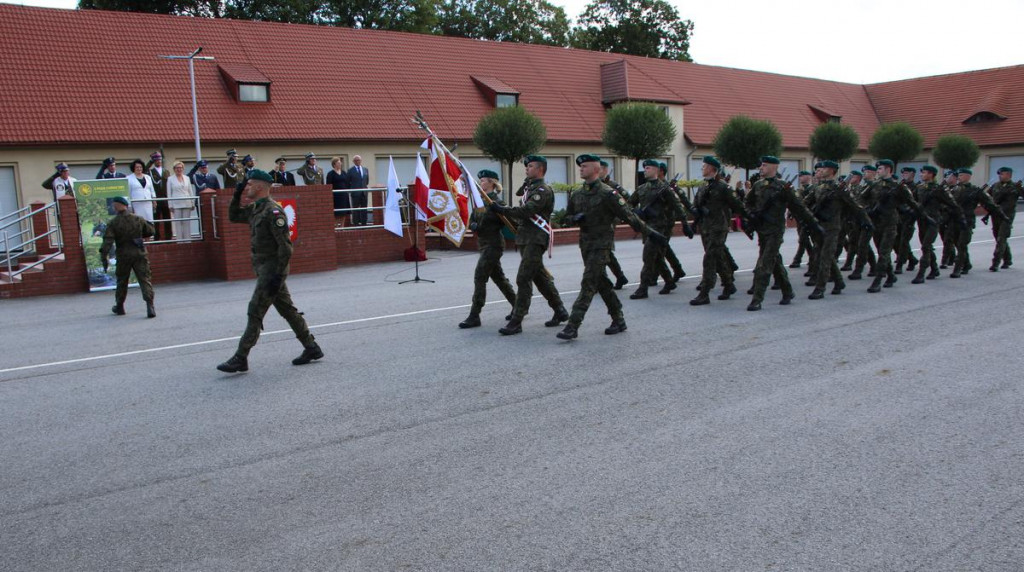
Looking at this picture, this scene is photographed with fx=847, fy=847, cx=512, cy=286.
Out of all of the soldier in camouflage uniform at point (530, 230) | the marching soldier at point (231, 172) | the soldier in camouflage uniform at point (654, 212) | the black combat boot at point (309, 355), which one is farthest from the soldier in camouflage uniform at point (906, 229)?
the marching soldier at point (231, 172)

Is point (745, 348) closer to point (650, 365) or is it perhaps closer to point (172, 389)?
point (650, 365)

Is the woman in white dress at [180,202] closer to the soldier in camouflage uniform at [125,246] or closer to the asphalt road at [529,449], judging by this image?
the soldier in camouflage uniform at [125,246]

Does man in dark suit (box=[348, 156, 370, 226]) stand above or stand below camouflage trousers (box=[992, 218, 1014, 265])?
above

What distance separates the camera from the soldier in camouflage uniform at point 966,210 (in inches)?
539

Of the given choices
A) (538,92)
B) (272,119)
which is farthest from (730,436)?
(538,92)

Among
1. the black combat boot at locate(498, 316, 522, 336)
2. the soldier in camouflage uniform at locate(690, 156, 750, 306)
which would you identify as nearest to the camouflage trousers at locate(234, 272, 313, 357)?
the black combat boot at locate(498, 316, 522, 336)

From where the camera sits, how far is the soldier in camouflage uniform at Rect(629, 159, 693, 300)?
11.8 metres

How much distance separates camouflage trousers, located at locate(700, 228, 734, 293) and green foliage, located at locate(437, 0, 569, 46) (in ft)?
142

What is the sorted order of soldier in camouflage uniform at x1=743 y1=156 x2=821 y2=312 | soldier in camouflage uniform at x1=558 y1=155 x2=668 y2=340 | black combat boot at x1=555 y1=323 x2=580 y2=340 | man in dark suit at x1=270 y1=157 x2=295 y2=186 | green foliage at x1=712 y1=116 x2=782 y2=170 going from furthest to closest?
1. green foliage at x1=712 y1=116 x2=782 y2=170
2. man in dark suit at x1=270 y1=157 x2=295 y2=186
3. soldier in camouflage uniform at x1=743 y1=156 x2=821 y2=312
4. soldier in camouflage uniform at x1=558 y1=155 x2=668 y2=340
5. black combat boot at x1=555 y1=323 x2=580 y2=340

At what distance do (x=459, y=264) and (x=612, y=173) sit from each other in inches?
804

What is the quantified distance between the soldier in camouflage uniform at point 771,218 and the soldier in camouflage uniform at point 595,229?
7.96 feet

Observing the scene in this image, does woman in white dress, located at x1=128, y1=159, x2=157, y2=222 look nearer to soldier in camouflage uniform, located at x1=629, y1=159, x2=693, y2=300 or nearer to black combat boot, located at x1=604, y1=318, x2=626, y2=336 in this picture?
soldier in camouflage uniform, located at x1=629, y1=159, x2=693, y2=300

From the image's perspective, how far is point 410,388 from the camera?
22.8ft

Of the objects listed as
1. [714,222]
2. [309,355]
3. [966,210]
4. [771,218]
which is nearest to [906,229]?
[966,210]
